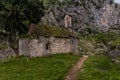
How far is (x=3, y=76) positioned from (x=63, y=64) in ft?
32.8

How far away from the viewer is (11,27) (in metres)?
72.4

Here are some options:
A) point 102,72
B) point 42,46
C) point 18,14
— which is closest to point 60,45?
point 42,46

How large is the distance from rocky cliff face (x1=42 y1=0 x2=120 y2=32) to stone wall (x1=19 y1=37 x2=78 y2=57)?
58.1 meters

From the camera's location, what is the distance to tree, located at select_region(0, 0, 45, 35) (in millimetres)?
71688

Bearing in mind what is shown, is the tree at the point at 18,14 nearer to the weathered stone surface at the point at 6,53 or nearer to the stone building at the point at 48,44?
the stone building at the point at 48,44

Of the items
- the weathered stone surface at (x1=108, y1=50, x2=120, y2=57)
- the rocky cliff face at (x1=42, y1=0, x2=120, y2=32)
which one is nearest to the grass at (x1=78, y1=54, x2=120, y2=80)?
the weathered stone surface at (x1=108, y1=50, x2=120, y2=57)

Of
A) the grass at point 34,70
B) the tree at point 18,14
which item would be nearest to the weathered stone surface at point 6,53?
the grass at point 34,70

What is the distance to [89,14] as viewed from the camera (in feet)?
457

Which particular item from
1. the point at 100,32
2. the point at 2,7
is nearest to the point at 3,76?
the point at 2,7

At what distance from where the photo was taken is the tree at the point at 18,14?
71688 mm

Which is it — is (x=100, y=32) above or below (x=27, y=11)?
below

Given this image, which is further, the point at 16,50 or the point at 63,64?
the point at 16,50

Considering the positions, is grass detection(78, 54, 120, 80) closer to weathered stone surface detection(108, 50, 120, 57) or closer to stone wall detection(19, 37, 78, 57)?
weathered stone surface detection(108, 50, 120, 57)

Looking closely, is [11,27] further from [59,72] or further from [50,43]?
[59,72]
